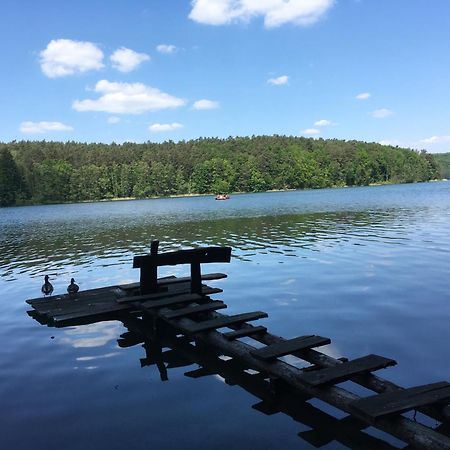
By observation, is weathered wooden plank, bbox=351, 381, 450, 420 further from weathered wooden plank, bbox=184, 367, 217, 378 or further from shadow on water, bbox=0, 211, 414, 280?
shadow on water, bbox=0, 211, 414, 280

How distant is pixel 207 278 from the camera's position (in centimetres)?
1777

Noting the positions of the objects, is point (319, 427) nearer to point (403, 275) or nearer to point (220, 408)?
point (220, 408)

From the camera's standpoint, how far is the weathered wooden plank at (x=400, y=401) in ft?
21.4

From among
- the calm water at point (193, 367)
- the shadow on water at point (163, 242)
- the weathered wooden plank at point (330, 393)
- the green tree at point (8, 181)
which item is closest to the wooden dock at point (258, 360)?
the weathered wooden plank at point (330, 393)

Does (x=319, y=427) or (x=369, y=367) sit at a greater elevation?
(x=369, y=367)

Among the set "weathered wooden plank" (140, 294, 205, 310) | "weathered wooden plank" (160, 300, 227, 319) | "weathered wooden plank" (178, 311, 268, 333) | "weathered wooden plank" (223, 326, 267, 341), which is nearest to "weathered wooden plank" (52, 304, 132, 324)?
"weathered wooden plank" (140, 294, 205, 310)

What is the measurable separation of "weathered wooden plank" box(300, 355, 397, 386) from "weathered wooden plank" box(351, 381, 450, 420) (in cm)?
78

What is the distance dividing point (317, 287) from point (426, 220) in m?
29.9

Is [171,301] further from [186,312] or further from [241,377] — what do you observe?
[241,377]

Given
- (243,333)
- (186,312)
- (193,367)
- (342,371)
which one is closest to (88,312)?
(186,312)

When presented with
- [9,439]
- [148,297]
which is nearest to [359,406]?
[9,439]

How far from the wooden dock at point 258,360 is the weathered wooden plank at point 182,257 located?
3 centimetres

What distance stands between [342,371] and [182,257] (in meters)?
8.06

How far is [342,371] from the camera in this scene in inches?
312
